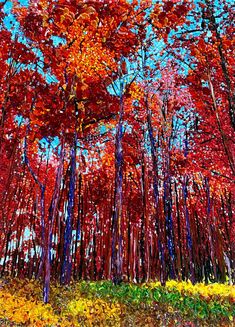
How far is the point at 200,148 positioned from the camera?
60.9 ft

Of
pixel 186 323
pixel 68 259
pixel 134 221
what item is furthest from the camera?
pixel 134 221

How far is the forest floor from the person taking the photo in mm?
7371

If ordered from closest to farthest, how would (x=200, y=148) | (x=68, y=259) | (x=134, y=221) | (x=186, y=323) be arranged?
1. (x=186, y=323)
2. (x=68, y=259)
3. (x=200, y=148)
4. (x=134, y=221)

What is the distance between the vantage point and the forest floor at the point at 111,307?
24.2ft

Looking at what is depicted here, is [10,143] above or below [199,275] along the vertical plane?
above

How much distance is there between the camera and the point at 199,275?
22.9m

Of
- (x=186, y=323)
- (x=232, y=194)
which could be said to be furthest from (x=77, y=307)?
(x=232, y=194)

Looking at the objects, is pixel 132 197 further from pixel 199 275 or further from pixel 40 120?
pixel 40 120

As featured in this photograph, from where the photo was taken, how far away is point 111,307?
8.52 metres

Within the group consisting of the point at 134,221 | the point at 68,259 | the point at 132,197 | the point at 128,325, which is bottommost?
the point at 128,325

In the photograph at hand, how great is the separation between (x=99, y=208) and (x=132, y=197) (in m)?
2.45

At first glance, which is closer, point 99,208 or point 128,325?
point 128,325

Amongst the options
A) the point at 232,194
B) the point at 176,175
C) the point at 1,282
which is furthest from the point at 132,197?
the point at 1,282

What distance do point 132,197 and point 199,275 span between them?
6.95 m
